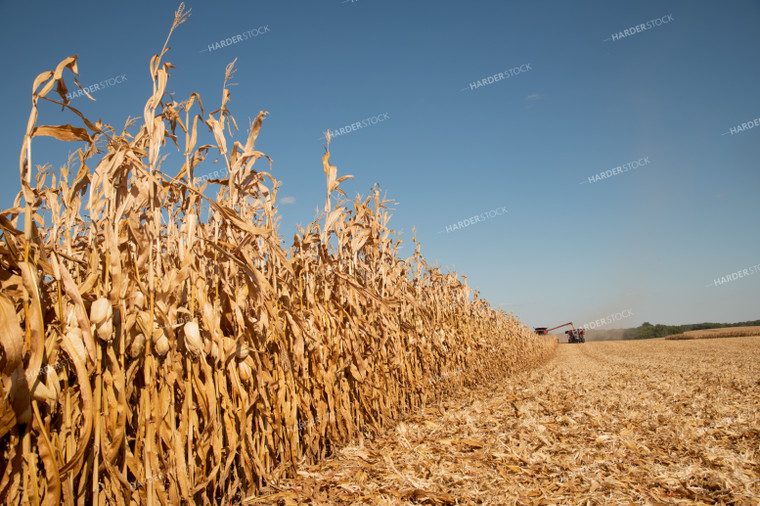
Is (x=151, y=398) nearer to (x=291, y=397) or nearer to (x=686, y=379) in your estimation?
(x=291, y=397)

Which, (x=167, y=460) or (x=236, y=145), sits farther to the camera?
(x=236, y=145)

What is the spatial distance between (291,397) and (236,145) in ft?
5.67

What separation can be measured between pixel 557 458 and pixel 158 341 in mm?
3045

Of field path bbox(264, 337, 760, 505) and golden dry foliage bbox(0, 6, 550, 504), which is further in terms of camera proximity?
field path bbox(264, 337, 760, 505)

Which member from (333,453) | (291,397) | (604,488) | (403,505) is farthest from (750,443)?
(291,397)

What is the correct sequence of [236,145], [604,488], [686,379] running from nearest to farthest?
[236,145], [604,488], [686,379]

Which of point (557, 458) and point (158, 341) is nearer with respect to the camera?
point (158, 341)

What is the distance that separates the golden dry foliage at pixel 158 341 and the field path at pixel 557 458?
1.54 ft

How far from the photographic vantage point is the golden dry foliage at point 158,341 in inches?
55.7

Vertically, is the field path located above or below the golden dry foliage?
below

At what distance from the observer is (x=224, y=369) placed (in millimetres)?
2203

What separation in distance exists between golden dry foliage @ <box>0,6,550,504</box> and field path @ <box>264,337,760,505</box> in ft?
1.54

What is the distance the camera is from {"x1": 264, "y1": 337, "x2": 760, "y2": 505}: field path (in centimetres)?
246

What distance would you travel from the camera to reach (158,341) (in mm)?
1800
